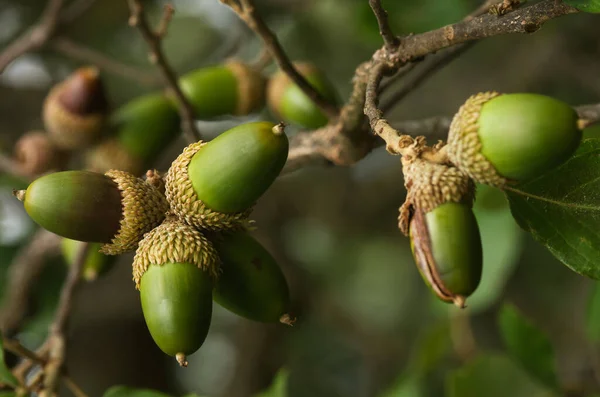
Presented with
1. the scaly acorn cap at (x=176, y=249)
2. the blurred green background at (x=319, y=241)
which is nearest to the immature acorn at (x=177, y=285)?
the scaly acorn cap at (x=176, y=249)

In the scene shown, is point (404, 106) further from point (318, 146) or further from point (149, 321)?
point (149, 321)

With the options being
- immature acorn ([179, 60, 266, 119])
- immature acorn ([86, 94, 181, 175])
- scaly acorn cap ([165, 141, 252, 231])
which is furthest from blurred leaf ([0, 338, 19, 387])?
immature acorn ([179, 60, 266, 119])

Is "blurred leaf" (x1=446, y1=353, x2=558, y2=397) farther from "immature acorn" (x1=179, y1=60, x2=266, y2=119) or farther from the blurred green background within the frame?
"immature acorn" (x1=179, y1=60, x2=266, y2=119)

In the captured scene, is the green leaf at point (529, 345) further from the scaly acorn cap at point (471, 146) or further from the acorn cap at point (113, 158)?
the acorn cap at point (113, 158)

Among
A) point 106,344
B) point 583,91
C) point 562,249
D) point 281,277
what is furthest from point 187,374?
point 562,249

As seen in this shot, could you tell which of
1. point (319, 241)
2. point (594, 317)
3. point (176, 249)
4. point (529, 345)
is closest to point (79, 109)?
point (176, 249)

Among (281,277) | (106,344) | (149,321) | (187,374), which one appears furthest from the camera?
(187,374)
